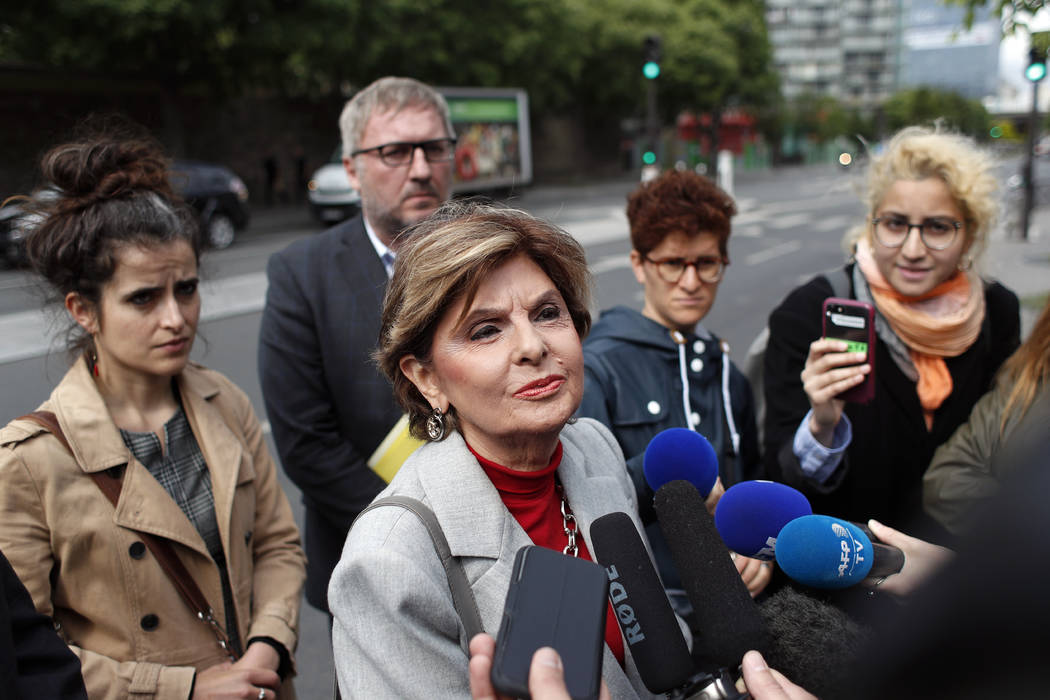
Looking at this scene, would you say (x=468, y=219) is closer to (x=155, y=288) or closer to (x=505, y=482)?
(x=505, y=482)

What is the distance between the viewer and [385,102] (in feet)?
8.38

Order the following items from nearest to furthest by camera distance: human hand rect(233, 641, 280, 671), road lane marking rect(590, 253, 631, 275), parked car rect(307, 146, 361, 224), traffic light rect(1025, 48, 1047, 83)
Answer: human hand rect(233, 641, 280, 671) → traffic light rect(1025, 48, 1047, 83) → road lane marking rect(590, 253, 631, 275) → parked car rect(307, 146, 361, 224)

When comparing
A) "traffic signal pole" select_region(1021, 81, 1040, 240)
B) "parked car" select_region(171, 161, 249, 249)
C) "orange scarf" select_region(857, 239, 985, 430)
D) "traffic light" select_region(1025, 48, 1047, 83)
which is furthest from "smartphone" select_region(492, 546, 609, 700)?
"traffic signal pole" select_region(1021, 81, 1040, 240)

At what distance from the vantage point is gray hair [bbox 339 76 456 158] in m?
2.55

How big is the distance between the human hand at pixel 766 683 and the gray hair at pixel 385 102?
1942mm

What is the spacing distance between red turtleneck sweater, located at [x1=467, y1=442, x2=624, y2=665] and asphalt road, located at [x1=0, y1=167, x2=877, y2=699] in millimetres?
502

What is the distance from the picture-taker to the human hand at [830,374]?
1898 mm

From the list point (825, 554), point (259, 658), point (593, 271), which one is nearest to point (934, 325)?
point (593, 271)

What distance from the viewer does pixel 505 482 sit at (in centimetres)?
156

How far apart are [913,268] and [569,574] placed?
1781 millimetres

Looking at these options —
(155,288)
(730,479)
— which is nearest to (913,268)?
(730,479)

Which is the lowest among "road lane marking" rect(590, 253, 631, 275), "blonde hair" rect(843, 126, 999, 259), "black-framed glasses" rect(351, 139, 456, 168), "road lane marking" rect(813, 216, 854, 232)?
"road lane marking" rect(813, 216, 854, 232)

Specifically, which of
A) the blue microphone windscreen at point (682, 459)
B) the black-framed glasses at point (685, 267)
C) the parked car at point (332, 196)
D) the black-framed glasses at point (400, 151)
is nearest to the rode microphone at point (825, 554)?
the blue microphone windscreen at point (682, 459)

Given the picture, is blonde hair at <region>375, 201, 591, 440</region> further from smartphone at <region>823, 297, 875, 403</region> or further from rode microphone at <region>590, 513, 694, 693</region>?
smartphone at <region>823, 297, 875, 403</region>
